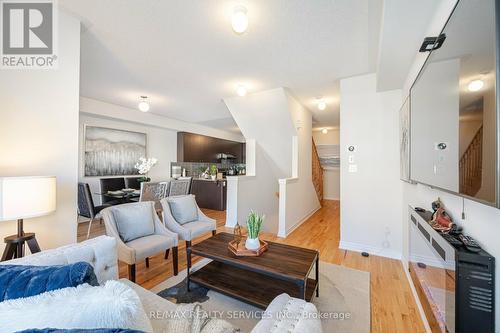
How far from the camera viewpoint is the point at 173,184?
421cm

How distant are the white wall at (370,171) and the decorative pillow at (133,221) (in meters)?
2.68

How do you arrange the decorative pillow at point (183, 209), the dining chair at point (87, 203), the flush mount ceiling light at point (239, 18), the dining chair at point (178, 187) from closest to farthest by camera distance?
the flush mount ceiling light at point (239, 18), the decorative pillow at point (183, 209), the dining chair at point (87, 203), the dining chair at point (178, 187)

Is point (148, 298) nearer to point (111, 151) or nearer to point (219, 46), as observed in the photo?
point (219, 46)

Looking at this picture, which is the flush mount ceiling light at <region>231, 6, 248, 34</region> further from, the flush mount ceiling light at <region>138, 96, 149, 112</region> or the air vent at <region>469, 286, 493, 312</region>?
the flush mount ceiling light at <region>138, 96, 149, 112</region>

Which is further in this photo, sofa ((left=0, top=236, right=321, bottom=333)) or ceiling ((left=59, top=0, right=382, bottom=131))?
ceiling ((left=59, top=0, right=382, bottom=131))

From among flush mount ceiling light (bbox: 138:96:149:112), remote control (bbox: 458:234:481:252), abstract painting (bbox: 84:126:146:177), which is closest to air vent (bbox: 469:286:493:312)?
remote control (bbox: 458:234:481:252)

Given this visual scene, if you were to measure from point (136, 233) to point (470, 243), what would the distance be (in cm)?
265

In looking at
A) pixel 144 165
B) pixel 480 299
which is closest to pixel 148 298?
pixel 480 299

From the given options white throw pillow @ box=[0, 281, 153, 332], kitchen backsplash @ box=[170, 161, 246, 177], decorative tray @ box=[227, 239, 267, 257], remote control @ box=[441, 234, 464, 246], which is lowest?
decorative tray @ box=[227, 239, 267, 257]

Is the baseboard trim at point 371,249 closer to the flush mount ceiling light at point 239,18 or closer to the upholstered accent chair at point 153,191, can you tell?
the flush mount ceiling light at point 239,18

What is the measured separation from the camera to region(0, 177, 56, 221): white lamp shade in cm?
122

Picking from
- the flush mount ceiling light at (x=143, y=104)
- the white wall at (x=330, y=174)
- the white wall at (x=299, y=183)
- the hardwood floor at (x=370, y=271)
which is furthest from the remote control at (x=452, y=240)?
the white wall at (x=330, y=174)

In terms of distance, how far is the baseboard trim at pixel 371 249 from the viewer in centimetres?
278

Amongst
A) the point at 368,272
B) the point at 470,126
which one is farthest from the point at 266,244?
the point at 470,126
